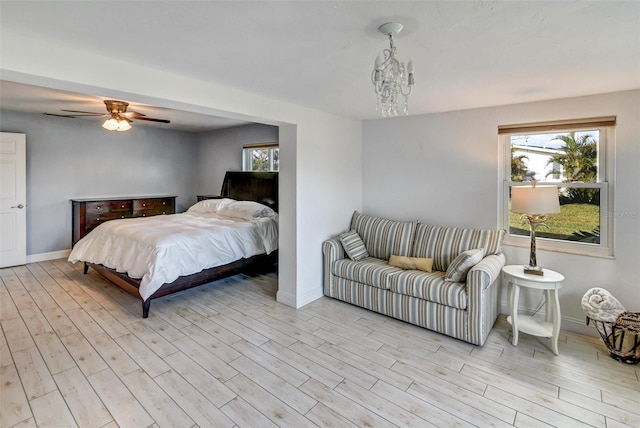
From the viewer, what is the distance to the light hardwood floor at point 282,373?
2000 mm

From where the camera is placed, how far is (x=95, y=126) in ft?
18.8

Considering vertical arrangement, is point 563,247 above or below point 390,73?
below

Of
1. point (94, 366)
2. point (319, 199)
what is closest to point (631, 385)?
point (319, 199)

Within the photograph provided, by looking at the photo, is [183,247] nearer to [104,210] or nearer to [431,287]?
[431,287]

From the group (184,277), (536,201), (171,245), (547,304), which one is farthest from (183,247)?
(547,304)

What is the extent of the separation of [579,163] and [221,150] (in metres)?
5.80

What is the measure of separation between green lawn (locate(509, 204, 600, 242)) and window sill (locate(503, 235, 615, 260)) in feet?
0.24

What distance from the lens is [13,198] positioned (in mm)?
4812

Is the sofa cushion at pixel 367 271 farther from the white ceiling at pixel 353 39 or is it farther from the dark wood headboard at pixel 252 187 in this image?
the dark wood headboard at pixel 252 187

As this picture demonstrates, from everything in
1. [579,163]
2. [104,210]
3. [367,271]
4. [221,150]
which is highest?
[221,150]

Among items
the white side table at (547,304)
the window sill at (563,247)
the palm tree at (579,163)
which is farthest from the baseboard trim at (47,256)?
the palm tree at (579,163)

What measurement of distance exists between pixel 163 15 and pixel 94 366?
8.28ft

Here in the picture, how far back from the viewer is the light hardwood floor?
2000mm

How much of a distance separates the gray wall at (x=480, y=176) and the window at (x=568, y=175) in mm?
91
